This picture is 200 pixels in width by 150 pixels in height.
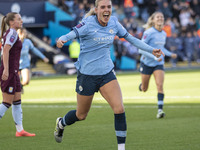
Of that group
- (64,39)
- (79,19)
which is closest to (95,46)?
(64,39)

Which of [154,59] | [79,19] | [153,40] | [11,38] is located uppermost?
[11,38]

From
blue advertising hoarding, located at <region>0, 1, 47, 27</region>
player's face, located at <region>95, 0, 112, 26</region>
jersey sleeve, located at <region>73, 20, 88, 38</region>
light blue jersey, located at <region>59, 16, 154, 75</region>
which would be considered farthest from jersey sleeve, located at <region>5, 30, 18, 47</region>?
blue advertising hoarding, located at <region>0, 1, 47, 27</region>

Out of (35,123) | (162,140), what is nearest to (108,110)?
(35,123)

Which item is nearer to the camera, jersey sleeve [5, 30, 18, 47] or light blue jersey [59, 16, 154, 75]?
light blue jersey [59, 16, 154, 75]

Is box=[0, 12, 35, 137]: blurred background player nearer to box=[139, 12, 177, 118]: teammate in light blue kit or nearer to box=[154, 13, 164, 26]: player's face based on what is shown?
box=[139, 12, 177, 118]: teammate in light blue kit

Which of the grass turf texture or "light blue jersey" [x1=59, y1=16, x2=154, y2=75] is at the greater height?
"light blue jersey" [x1=59, y1=16, x2=154, y2=75]

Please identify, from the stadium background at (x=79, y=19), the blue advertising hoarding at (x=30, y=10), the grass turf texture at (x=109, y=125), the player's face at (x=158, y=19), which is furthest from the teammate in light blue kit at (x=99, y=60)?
the blue advertising hoarding at (x=30, y=10)

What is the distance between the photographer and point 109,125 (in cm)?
1139

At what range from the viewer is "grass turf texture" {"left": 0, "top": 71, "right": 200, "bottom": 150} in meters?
8.90

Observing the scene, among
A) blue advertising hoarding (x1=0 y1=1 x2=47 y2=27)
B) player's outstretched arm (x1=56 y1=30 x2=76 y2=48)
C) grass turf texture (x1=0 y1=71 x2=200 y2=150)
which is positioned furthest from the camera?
blue advertising hoarding (x1=0 y1=1 x2=47 y2=27)

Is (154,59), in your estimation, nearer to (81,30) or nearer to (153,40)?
(153,40)

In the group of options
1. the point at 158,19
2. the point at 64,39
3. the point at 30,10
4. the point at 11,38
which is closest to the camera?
the point at 64,39

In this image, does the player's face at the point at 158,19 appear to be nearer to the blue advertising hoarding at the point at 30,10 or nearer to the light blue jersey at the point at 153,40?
the light blue jersey at the point at 153,40

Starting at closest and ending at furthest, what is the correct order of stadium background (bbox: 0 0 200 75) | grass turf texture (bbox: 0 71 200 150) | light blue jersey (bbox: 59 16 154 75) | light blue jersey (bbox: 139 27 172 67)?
light blue jersey (bbox: 59 16 154 75) < grass turf texture (bbox: 0 71 200 150) < light blue jersey (bbox: 139 27 172 67) < stadium background (bbox: 0 0 200 75)
